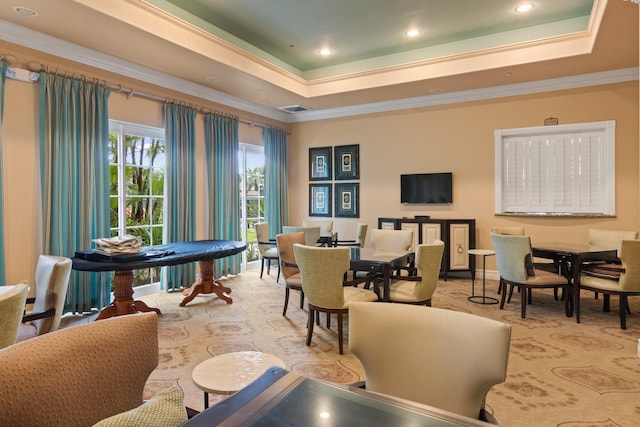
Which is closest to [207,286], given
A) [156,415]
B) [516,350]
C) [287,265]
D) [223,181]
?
[287,265]

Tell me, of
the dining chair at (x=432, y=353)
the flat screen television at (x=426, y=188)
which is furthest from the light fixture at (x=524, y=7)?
the dining chair at (x=432, y=353)

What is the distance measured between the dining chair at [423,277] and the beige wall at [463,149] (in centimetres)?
325

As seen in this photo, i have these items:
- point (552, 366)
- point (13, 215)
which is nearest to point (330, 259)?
point (552, 366)

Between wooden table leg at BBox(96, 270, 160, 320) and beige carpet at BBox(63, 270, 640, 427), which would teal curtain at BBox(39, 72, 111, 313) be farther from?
beige carpet at BBox(63, 270, 640, 427)

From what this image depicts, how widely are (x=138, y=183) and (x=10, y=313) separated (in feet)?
11.7

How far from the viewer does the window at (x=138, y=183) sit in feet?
16.0

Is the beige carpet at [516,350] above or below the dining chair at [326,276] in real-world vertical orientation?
below

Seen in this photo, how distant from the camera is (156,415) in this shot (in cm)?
94

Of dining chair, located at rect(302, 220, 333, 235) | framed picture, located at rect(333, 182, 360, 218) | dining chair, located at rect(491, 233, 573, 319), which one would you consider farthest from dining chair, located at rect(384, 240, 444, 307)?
framed picture, located at rect(333, 182, 360, 218)

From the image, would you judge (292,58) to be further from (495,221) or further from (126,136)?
(495,221)

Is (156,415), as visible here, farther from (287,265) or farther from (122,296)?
(122,296)

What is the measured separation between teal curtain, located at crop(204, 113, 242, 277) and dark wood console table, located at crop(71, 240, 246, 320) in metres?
1.23

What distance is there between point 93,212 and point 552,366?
4.76 m

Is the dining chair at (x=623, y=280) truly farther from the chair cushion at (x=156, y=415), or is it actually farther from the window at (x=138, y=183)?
the window at (x=138, y=183)
